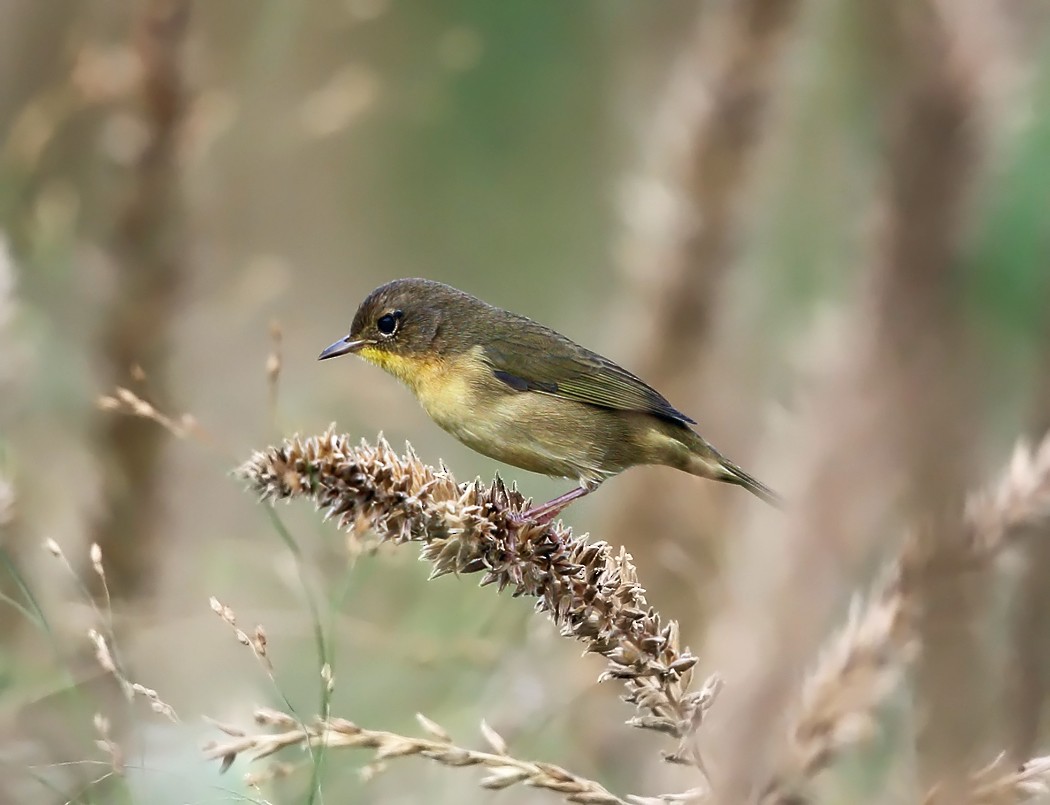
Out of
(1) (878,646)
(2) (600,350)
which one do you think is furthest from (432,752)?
(2) (600,350)

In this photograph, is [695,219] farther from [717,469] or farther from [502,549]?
[502,549]

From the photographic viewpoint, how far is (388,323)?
3006mm

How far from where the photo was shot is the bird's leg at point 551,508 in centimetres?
177

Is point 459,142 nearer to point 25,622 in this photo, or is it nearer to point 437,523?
point 25,622

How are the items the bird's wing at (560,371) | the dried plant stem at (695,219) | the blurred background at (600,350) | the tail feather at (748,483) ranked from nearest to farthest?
the blurred background at (600,350) → the tail feather at (748,483) → the bird's wing at (560,371) → the dried plant stem at (695,219)

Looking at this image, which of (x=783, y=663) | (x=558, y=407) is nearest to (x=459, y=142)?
(x=558, y=407)

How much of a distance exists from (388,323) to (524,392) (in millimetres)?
438

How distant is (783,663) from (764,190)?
175 cm

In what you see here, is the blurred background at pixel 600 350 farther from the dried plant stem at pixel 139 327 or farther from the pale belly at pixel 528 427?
the pale belly at pixel 528 427

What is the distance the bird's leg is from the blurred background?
0.93 feet

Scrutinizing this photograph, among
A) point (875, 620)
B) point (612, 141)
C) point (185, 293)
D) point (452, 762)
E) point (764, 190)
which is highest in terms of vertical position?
point (612, 141)

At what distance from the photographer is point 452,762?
4.93 feet

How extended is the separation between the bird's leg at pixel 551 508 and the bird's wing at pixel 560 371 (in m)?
0.21

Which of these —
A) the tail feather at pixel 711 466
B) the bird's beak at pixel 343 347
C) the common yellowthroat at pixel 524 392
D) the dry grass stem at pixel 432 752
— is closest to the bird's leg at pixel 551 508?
the common yellowthroat at pixel 524 392
